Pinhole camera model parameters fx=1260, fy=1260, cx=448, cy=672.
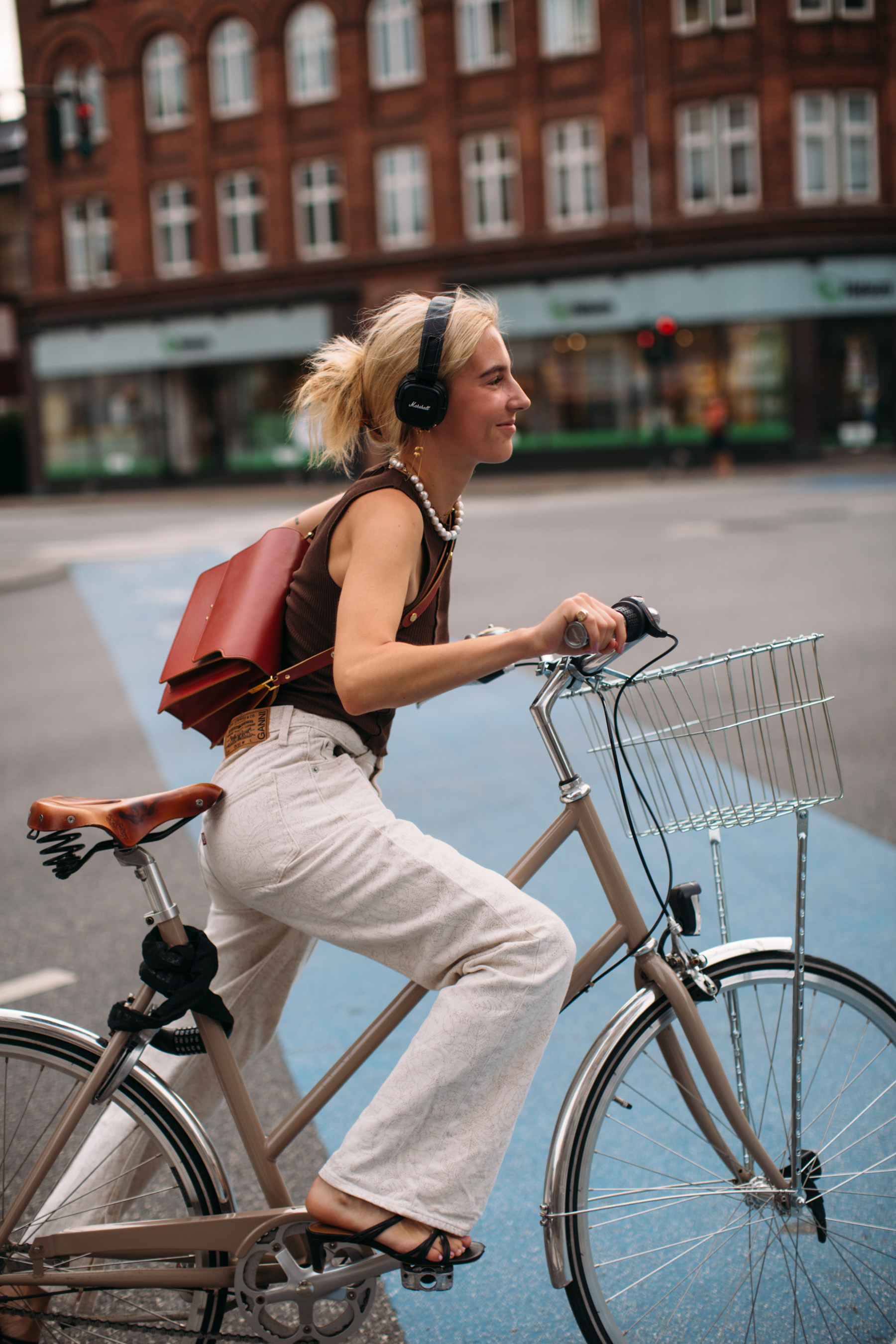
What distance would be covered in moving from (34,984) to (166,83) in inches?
1453

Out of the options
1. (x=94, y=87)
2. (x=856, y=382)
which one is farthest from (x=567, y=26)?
(x=94, y=87)

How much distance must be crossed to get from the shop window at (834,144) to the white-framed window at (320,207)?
39.1 feet

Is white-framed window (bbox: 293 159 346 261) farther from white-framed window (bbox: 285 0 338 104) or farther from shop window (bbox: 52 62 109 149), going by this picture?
shop window (bbox: 52 62 109 149)

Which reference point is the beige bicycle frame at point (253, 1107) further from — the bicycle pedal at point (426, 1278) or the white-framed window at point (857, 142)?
the white-framed window at point (857, 142)

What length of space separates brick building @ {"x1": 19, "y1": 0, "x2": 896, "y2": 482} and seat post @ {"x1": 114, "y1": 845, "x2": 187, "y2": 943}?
28.9m

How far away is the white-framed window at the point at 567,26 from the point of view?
31141 mm

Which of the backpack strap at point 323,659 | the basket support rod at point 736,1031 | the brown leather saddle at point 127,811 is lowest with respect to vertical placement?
the basket support rod at point 736,1031

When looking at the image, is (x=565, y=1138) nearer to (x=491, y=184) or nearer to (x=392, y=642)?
(x=392, y=642)

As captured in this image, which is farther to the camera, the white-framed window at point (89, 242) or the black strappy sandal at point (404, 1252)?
the white-framed window at point (89, 242)

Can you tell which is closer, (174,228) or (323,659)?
(323,659)

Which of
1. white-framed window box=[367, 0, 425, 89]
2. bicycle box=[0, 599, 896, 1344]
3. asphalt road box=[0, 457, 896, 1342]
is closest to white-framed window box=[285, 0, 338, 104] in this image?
white-framed window box=[367, 0, 425, 89]

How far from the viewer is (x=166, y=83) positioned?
117 feet

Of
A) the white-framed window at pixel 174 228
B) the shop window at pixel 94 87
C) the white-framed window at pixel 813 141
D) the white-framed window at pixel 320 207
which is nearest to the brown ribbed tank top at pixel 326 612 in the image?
the white-framed window at pixel 813 141

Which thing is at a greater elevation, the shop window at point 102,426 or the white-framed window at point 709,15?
the white-framed window at point 709,15
